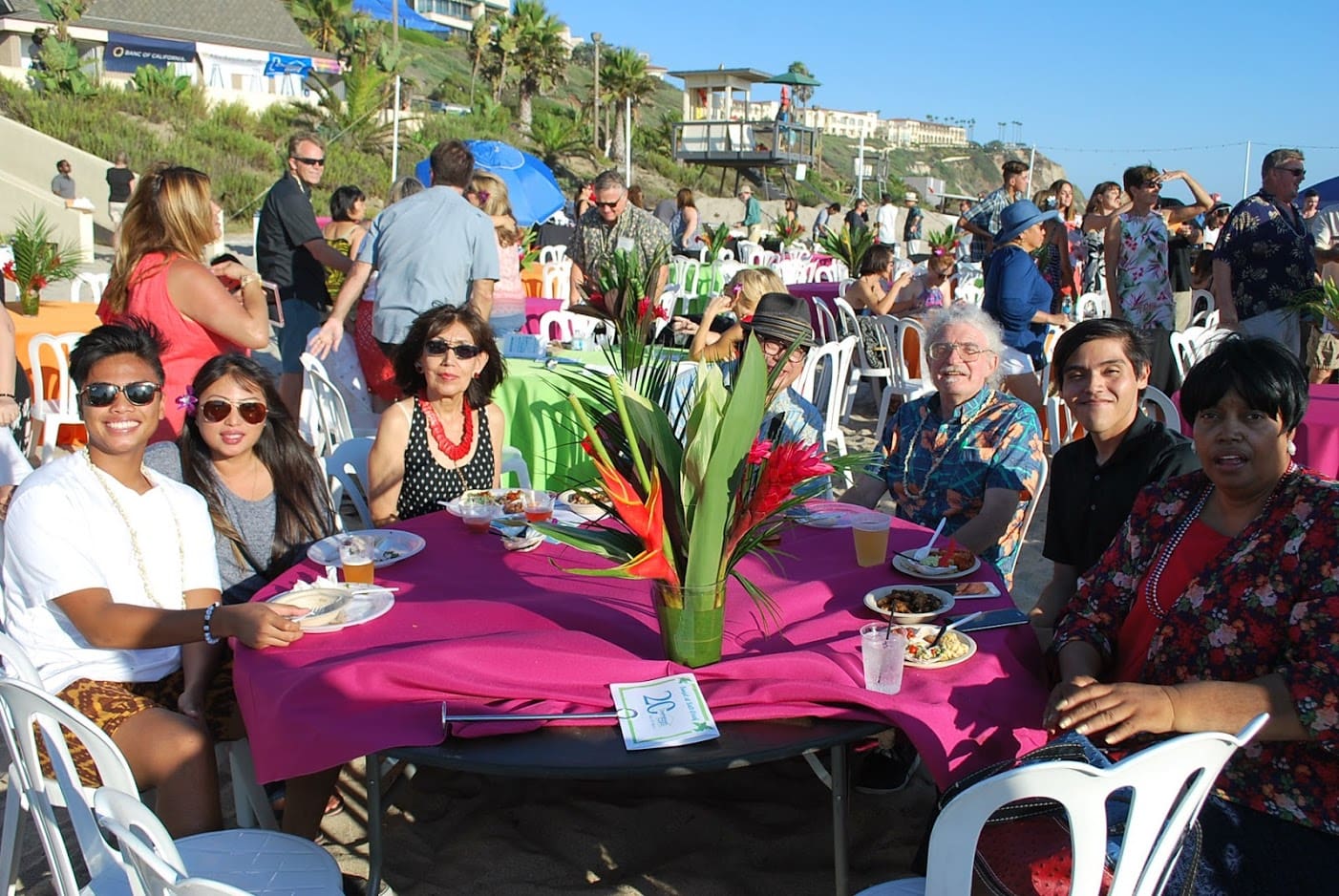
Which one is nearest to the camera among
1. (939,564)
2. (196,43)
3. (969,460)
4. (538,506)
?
(939,564)

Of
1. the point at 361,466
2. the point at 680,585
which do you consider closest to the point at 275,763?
the point at 680,585

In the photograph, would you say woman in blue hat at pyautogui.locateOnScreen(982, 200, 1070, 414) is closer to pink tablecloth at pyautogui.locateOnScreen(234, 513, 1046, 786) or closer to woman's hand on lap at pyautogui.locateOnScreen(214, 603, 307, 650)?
pink tablecloth at pyautogui.locateOnScreen(234, 513, 1046, 786)

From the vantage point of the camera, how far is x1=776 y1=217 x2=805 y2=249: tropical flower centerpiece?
16953 mm

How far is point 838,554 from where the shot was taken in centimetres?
267

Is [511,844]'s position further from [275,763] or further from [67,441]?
[67,441]

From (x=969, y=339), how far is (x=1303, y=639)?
1.52 m

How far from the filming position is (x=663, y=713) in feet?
6.02

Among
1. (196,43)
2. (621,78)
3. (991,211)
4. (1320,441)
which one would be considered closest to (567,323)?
(991,211)

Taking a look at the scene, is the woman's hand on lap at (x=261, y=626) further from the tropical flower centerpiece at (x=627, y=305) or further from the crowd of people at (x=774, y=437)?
the tropical flower centerpiece at (x=627, y=305)

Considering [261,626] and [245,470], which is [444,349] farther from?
[261,626]

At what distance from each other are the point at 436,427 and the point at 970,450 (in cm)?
169

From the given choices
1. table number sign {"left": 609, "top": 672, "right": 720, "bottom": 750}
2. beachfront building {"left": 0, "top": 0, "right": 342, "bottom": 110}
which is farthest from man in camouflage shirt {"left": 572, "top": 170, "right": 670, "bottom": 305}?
beachfront building {"left": 0, "top": 0, "right": 342, "bottom": 110}

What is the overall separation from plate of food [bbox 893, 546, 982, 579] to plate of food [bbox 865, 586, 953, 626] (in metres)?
0.12

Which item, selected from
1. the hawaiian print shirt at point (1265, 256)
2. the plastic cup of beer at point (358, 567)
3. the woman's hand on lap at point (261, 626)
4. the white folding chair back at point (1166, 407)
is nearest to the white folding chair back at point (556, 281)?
the hawaiian print shirt at point (1265, 256)
